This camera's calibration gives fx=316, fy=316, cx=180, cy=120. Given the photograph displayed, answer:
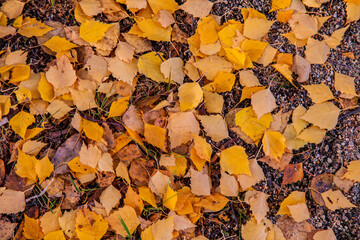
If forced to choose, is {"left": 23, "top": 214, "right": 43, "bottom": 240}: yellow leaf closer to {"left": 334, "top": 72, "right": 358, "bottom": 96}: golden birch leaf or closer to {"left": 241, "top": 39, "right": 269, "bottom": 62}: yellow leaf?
{"left": 241, "top": 39, "right": 269, "bottom": 62}: yellow leaf

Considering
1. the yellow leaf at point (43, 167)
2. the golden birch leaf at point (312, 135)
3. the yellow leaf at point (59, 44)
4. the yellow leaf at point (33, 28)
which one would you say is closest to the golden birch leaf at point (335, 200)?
the golden birch leaf at point (312, 135)

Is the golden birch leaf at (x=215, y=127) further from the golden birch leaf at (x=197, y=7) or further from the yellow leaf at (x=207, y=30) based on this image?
the golden birch leaf at (x=197, y=7)

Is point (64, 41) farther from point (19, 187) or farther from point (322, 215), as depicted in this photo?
point (322, 215)

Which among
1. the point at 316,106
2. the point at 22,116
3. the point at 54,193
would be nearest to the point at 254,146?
the point at 316,106

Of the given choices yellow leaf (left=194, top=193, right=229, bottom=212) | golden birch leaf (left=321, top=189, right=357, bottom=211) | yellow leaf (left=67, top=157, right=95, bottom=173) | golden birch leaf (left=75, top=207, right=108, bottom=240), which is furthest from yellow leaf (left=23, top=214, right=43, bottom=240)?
golden birch leaf (left=321, top=189, right=357, bottom=211)

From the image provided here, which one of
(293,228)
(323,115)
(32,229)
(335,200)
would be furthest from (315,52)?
(32,229)

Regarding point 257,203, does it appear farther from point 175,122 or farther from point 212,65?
point 212,65

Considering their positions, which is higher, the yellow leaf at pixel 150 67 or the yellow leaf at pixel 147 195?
the yellow leaf at pixel 150 67

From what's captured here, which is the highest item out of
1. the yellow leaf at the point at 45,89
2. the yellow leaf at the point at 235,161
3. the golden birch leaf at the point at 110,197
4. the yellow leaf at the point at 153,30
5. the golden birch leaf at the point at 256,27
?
the golden birch leaf at the point at 256,27
